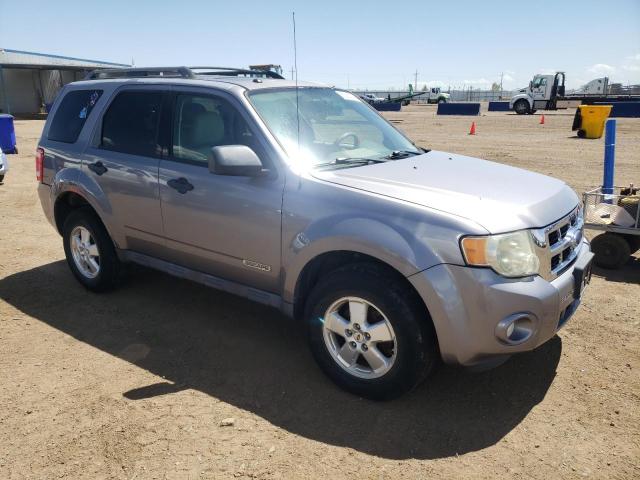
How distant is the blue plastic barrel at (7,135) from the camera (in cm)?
1530

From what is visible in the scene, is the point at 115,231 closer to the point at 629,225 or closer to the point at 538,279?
the point at 538,279

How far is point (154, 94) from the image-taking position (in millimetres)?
4219

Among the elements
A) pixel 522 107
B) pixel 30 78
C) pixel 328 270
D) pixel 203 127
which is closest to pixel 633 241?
pixel 328 270

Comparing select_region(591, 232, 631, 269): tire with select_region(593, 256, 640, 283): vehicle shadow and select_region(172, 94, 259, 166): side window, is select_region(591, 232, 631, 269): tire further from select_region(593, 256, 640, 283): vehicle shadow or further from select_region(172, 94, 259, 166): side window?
select_region(172, 94, 259, 166): side window

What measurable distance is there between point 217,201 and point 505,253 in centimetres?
195

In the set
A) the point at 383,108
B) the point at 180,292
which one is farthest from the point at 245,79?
the point at 383,108

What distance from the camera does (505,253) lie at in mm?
2730

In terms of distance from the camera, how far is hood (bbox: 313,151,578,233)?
2828 mm

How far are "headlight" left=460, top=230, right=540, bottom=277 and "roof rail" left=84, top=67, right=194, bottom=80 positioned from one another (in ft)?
9.11

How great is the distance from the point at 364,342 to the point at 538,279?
1043mm

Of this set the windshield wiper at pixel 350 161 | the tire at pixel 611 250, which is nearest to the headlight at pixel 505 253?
the windshield wiper at pixel 350 161

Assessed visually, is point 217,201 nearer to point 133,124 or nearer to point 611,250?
point 133,124

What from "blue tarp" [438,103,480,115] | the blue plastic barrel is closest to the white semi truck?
"blue tarp" [438,103,480,115]

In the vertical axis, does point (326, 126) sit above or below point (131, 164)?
above
